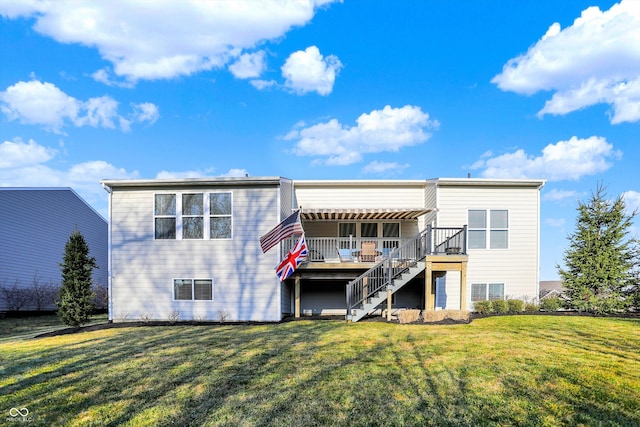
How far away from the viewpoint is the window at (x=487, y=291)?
1411 centimetres

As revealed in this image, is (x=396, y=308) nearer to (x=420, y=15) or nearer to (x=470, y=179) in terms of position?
(x=470, y=179)

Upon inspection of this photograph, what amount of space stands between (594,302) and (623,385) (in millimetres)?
9704

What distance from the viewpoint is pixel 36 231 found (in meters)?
19.5

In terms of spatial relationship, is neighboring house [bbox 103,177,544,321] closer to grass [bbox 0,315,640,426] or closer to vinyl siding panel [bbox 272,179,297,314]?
vinyl siding panel [bbox 272,179,297,314]

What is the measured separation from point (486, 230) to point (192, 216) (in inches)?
426

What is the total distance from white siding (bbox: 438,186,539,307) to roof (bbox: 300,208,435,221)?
1.21 meters

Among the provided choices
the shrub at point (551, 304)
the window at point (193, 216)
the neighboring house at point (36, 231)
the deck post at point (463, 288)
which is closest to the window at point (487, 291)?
the shrub at point (551, 304)

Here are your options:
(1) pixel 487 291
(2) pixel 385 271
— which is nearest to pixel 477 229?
(1) pixel 487 291

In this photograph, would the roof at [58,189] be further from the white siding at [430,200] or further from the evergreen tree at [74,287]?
the white siding at [430,200]

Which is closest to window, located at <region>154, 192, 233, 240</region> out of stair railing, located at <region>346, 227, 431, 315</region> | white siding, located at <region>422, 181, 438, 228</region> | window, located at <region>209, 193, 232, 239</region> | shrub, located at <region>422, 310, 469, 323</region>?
window, located at <region>209, 193, 232, 239</region>

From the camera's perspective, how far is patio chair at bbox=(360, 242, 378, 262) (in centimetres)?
1330

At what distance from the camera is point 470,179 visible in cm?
1378

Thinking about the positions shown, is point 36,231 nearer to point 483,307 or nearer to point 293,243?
point 293,243

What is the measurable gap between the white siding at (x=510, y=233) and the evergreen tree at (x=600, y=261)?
140 cm
